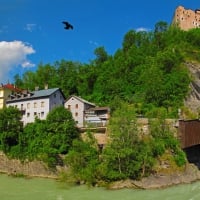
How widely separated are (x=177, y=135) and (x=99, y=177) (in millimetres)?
9390

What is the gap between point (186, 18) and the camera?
99.1 m

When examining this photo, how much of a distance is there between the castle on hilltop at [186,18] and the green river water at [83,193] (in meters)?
69.4

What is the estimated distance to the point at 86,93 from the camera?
6894cm

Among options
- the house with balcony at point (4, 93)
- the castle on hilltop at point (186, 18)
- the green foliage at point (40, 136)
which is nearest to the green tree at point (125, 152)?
the green foliage at point (40, 136)

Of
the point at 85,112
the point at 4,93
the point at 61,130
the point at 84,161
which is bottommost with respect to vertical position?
the point at 84,161

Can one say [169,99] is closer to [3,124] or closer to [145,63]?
[145,63]

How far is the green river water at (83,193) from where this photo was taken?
29786 millimetres

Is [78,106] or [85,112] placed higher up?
[78,106]

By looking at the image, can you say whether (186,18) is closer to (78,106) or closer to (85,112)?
(78,106)

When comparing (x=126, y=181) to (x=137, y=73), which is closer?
(x=126, y=181)

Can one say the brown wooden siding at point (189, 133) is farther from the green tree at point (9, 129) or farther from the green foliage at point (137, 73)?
the green tree at point (9, 129)

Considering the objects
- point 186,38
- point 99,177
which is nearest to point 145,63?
point 186,38

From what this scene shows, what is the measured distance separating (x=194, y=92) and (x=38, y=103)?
23048mm

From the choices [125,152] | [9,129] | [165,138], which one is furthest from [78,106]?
[125,152]
